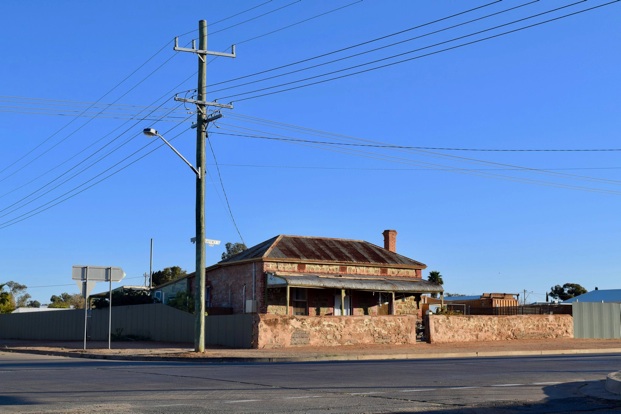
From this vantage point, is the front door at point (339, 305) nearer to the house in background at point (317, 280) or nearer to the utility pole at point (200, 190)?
the house in background at point (317, 280)

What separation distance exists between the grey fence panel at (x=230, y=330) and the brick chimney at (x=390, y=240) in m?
15.5

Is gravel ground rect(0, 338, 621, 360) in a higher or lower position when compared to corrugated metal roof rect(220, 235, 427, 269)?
lower

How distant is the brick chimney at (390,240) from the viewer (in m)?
47.5

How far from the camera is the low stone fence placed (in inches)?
1231

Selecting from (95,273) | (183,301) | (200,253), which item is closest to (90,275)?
(95,273)

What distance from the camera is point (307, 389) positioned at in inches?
550

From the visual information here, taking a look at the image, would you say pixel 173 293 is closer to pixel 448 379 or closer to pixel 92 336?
pixel 92 336

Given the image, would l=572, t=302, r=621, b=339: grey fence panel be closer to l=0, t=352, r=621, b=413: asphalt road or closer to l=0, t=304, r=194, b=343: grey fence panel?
l=0, t=304, r=194, b=343: grey fence panel

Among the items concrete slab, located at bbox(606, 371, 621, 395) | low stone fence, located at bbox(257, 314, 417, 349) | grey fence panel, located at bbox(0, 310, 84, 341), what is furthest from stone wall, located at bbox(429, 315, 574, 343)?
concrete slab, located at bbox(606, 371, 621, 395)

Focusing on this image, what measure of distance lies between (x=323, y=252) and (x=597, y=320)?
14529mm

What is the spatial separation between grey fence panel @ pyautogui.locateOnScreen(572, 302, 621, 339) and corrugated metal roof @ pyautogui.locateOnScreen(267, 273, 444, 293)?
23.2 feet

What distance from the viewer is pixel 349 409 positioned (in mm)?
11336

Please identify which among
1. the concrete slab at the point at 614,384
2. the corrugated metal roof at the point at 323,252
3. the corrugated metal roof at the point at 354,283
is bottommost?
the concrete slab at the point at 614,384

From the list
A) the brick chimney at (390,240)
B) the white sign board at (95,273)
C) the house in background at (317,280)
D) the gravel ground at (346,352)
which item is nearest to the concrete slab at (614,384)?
the gravel ground at (346,352)
